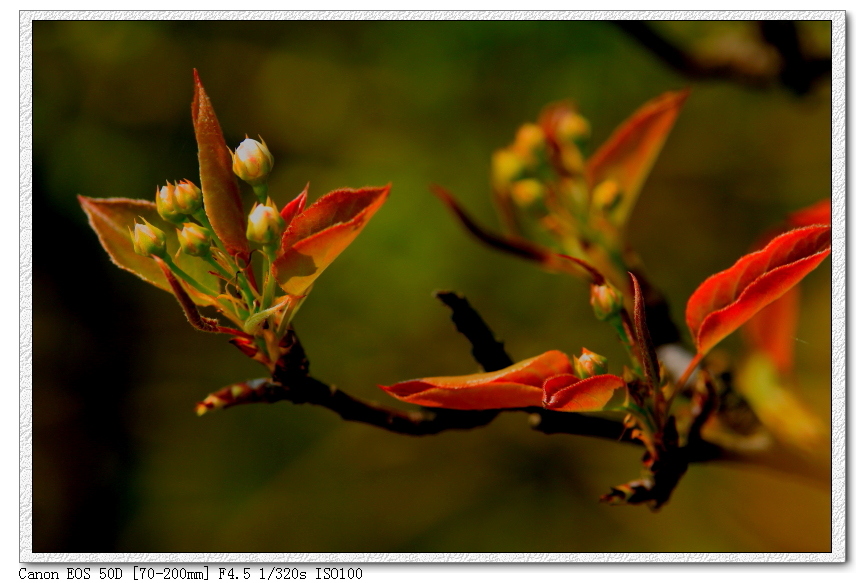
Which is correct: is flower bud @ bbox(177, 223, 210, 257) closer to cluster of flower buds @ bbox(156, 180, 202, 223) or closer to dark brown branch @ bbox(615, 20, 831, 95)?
cluster of flower buds @ bbox(156, 180, 202, 223)

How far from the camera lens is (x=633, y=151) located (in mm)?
801

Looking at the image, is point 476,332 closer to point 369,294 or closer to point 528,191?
point 528,191

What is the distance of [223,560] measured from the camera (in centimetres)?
78

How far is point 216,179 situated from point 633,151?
49 cm

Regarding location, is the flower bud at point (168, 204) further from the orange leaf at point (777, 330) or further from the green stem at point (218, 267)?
the orange leaf at point (777, 330)

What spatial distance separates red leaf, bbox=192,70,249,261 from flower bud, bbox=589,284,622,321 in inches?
9.4

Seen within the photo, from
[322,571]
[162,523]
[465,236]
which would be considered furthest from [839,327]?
[162,523]

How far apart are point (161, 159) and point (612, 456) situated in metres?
1.24

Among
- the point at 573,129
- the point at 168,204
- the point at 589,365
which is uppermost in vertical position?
the point at 573,129

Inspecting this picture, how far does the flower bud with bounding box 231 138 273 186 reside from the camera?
46 cm

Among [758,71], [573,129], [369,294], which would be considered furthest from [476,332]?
[369,294]

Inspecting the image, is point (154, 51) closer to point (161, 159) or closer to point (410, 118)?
point (161, 159)

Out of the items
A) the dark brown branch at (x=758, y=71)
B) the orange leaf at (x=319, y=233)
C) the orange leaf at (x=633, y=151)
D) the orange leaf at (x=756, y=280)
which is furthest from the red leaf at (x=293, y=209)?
the dark brown branch at (x=758, y=71)

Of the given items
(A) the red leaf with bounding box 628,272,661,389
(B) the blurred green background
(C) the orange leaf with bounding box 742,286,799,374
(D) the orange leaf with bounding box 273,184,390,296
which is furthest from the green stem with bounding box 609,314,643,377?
(B) the blurred green background
